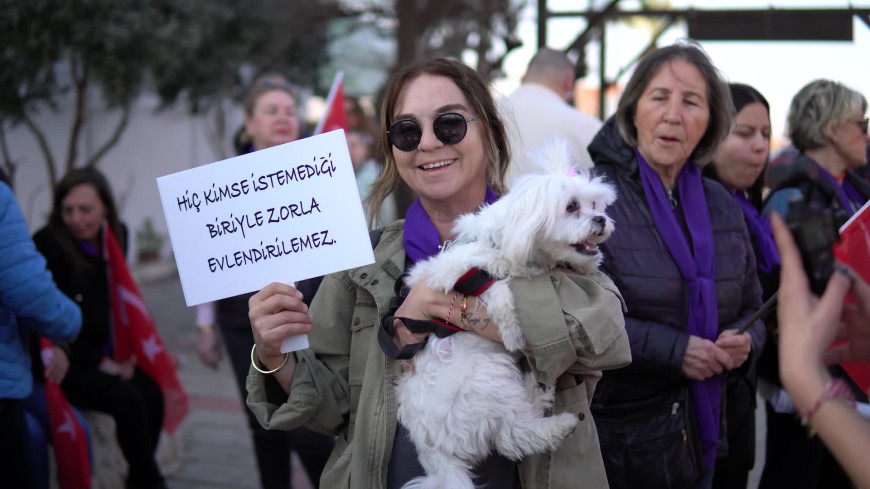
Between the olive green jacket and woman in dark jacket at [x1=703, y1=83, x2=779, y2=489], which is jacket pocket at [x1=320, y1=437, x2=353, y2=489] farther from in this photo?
woman in dark jacket at [x1=703, y1=83, x2=779, y2=489]

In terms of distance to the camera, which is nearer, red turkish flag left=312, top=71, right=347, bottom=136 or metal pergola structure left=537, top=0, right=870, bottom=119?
metal pergola structure left=537, top=0, right=870, bottom=119

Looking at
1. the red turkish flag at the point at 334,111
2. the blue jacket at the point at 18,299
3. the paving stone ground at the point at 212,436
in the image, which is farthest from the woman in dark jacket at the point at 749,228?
the paving stone ground at the point at 212,436

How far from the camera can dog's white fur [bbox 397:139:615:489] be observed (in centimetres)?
207

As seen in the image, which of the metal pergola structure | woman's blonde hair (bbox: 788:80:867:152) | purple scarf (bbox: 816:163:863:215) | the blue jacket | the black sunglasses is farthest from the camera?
the metal pergola structure

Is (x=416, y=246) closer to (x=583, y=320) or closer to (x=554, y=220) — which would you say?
(x=554, y=220)

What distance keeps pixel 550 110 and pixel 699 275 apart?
2141 millimetres

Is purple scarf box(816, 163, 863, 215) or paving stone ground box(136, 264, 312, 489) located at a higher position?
purple scarf box(816, 163, 863, 215)

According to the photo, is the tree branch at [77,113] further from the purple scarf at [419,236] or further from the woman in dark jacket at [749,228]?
the purple scarf at [419,236]

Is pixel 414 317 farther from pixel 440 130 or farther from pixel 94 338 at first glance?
pixel 94 338

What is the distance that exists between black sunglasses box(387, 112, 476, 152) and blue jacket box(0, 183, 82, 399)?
1.84 metres

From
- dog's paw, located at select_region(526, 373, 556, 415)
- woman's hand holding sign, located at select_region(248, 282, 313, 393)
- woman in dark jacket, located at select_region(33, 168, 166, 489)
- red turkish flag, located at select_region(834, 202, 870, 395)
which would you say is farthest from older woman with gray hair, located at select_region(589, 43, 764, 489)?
woman in dark jacket, located at select_region(33, 168, 166, 489)

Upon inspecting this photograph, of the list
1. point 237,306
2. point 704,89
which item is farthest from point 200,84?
point 704,89

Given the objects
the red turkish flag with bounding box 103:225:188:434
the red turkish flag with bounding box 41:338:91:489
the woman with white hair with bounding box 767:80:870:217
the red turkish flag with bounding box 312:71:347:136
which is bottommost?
the red turkish flag with bounding box 41:338:91:489

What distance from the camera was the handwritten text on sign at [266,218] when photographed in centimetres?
217
